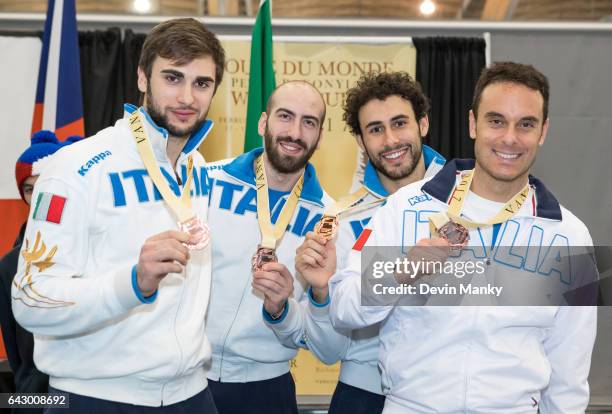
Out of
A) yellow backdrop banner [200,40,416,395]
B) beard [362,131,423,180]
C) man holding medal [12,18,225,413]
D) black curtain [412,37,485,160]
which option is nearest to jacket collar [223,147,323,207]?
beard [362,131,423,180]

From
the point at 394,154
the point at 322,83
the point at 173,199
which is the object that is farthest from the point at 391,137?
the point at 322,83

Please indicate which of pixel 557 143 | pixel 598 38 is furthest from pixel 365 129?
pixel 598 38

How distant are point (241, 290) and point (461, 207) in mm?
934

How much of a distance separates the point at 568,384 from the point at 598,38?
3.36 metres

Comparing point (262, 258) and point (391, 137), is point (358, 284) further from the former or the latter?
point (391, 137)

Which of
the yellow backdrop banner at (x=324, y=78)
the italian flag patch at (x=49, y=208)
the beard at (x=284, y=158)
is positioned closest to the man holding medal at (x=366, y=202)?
the beard at (x=284, y=158)

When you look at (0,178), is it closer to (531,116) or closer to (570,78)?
(531,116)

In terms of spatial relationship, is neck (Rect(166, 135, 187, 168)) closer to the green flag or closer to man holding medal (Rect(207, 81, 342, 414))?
man holding medal (Rect(207, 81, 342, 414))

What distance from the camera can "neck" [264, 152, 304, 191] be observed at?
2633mm

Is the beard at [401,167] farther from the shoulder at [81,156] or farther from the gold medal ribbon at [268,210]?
the shoulder at [81,156]

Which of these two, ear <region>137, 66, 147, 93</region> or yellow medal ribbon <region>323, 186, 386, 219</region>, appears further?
yellow medal ribbon <region>323, 186, 386, 219</region>

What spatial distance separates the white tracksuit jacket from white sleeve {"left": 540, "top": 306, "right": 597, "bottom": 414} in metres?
1.09

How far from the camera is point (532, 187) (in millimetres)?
2102

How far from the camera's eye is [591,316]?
6.44 feet
